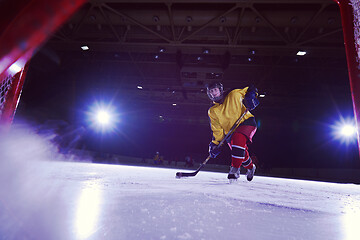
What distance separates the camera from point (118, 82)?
A: 8.25 meters

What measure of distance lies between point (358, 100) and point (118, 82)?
327 inches

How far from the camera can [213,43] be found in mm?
5422

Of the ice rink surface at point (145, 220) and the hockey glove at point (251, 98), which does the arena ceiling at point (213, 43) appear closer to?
the hockey glove at point (251, 98)

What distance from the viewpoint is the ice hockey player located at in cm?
243

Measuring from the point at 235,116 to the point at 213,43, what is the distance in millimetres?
3571

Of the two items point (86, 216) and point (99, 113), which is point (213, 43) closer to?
point (86, 216)

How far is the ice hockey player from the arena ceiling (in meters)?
2.52

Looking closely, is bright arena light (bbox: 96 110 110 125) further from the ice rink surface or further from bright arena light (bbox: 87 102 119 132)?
the ice rink surface

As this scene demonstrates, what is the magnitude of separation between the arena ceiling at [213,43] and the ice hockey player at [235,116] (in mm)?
2521

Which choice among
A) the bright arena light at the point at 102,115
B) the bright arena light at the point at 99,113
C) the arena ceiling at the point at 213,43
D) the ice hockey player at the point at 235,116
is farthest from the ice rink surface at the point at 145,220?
the bright arena light at the point at 102,115

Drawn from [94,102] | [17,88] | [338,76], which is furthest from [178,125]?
[17,88]

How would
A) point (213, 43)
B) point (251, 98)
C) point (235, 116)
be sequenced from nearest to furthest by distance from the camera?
point (251, 98)
point (235, 116)
point (213, 43)

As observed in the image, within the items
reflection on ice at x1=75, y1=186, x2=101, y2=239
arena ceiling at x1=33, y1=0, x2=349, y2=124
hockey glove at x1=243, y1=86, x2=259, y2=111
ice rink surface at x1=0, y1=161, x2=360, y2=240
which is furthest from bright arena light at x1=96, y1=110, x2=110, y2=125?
reflection on ice at x1=75, y1=186, x2=101, y2=239

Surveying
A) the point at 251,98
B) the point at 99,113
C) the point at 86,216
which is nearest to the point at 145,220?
the point at 86,216
